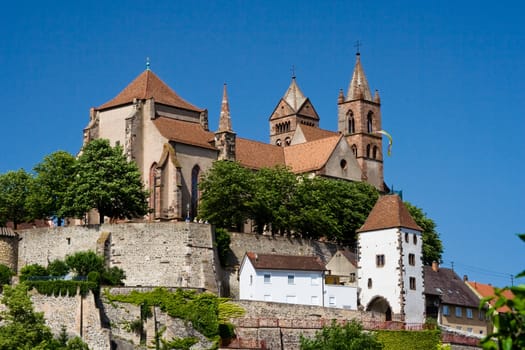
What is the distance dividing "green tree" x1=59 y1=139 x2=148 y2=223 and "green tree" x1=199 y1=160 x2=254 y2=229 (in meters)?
5.02

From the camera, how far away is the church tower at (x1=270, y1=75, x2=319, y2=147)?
129 m

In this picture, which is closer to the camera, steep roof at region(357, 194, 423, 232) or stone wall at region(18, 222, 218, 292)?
stone wall at region(18, 222, 218, 292)

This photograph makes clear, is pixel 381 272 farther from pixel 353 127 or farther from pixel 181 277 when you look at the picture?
pixel 353 127

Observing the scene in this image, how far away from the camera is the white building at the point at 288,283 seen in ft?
213

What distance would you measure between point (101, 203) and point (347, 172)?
32128 mm

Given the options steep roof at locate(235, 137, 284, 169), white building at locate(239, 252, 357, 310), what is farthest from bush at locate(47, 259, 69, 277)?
→ steep roof at locate(235, 137, 284, 169)

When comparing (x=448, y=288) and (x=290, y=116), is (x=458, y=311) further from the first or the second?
(x=290, y=116)

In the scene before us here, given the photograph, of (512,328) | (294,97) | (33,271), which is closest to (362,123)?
(294,97)

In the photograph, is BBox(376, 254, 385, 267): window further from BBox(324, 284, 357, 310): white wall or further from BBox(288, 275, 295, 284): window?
BBox(288, 275, 295, 284): window

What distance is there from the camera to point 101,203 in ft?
232

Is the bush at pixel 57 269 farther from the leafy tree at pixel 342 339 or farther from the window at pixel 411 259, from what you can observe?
the window at pixel 411 259

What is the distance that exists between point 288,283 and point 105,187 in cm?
1550

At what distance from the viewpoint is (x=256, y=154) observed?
9344cm

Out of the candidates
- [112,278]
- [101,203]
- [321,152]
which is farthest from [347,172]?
[112,278]
